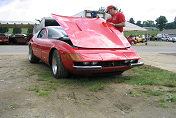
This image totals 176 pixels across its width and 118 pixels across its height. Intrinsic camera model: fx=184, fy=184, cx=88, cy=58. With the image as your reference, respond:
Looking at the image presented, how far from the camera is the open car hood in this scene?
392 cm

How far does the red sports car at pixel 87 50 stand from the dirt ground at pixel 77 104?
0.45 m

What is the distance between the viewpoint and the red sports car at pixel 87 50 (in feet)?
11.5

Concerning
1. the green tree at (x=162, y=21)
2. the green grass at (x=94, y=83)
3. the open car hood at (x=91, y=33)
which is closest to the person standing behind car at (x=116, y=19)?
the open car hood at (x=91, y=33)

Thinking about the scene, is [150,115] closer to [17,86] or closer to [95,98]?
[95,98]

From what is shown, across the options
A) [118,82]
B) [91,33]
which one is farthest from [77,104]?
[91,33]

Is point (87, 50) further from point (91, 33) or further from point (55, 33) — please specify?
point (55, 33)

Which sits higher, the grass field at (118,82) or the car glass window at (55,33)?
the car glass window at (55,33)

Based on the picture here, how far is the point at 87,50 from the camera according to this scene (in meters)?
3.66

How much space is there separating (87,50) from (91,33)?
74 centimetres

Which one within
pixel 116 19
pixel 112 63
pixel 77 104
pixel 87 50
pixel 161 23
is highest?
pixel 161 23

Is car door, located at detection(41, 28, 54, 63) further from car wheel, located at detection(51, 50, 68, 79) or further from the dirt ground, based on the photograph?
the dirt ground

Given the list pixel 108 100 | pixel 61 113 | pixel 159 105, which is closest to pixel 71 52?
pixel 108 100

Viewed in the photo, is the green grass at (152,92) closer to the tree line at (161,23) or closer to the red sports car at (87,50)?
the red sports car at (87,50)

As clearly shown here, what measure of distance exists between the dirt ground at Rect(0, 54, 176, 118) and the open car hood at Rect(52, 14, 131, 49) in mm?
994
